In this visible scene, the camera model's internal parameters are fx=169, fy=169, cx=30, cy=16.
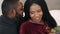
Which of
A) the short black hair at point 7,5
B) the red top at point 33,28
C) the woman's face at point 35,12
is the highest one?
the short black hair at point 7,5

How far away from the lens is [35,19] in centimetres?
87

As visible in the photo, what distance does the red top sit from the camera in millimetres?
838

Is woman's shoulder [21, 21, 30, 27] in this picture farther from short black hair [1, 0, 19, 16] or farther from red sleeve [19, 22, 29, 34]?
short black hair [1, 0, 19, 16]

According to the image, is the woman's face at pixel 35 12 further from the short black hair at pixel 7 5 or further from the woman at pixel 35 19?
the short black hair at pixel 7 5

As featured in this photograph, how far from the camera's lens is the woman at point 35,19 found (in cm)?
Answer: 85

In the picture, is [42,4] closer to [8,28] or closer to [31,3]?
[31,3]

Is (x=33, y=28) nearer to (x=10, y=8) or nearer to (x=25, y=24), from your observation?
(x=25, y=24)

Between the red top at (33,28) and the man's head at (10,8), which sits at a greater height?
the man's head at (10,8)

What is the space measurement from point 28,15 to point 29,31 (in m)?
0.09

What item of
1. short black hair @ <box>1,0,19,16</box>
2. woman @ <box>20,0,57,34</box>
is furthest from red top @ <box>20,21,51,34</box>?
short black hair @ <box>1,0,19,16</box>

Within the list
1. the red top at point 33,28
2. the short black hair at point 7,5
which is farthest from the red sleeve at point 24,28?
the short black hair at point 7,5

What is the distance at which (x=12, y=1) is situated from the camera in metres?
0.85

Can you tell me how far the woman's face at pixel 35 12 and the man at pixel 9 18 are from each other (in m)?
0.08

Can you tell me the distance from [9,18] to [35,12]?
135 millimetres
